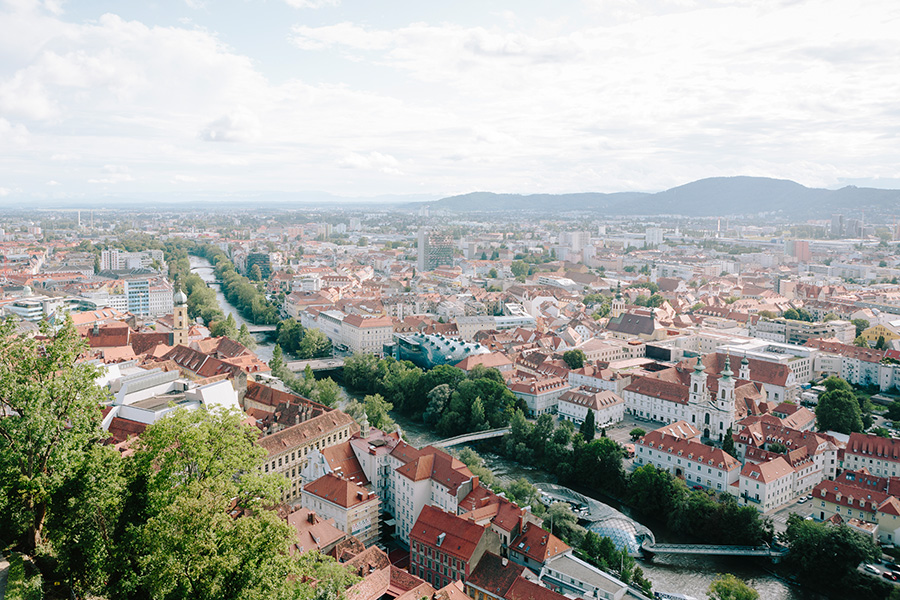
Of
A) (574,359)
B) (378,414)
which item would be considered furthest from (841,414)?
(378,414)

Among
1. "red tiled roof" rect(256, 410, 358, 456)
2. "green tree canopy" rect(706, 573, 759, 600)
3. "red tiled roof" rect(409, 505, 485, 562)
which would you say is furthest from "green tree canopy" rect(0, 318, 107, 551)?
"green tree canopy" rect(706, 573, 759, 600)

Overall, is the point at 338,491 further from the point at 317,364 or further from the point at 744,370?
the point at 744,370

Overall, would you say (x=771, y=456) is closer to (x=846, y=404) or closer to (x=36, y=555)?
(x=846, y=404)

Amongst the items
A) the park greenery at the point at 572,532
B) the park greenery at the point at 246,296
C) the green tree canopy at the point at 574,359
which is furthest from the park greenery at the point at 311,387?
the park greenery at the point at 246,296

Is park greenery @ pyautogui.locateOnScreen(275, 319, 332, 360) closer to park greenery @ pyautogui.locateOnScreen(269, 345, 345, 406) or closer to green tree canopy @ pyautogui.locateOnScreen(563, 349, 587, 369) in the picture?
park greenery @ pyautogui.locateOnScreen(269, 345, 345, 406)

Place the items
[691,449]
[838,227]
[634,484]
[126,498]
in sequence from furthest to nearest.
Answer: [838,227] → [691,449] → [634,484] → [126,498]

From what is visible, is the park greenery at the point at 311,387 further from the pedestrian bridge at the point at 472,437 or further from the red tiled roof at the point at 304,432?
the red tiled roof at the point at 304,432
